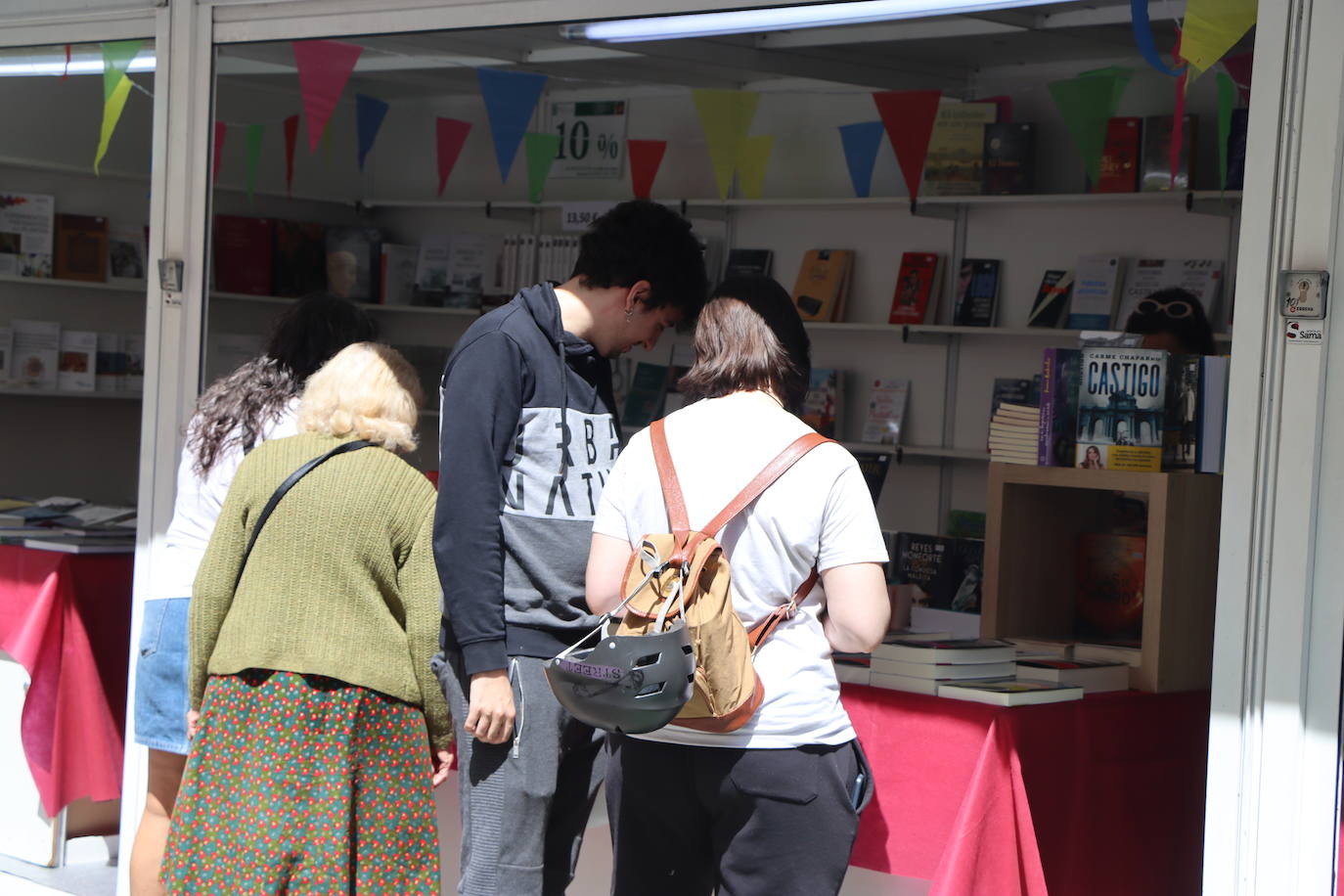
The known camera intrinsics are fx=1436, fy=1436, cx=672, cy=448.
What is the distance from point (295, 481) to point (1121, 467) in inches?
60.9

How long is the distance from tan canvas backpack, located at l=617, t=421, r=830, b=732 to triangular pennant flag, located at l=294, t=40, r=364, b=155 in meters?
2.07

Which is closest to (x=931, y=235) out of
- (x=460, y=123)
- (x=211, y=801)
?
(x=460, y=123)

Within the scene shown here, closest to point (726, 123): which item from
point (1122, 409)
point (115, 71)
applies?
point (115, 71)

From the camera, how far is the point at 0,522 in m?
3.94

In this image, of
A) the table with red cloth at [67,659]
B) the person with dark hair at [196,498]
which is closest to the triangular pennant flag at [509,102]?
the person with dark hair at [196,498]

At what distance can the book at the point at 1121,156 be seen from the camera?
17.1 ft

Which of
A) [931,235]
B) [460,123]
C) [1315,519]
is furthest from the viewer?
[460,123]

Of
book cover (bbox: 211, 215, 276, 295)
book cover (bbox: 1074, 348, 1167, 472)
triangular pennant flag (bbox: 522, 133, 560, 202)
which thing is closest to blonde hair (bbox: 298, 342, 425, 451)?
book cover (bbox: 1074, 348, 1167, 472)

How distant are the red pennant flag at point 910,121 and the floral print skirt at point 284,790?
3345 millimetres

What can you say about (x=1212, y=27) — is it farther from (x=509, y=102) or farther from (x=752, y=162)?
(x=752, y=162)

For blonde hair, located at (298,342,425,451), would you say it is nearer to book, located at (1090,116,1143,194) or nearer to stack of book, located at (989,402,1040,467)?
stack of book, located at (989,402,1040,467)

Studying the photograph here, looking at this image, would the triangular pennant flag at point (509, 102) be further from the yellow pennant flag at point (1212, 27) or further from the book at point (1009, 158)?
the yellow pennant flag at point (1212, 27)

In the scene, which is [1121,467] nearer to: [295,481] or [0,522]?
[295,481]

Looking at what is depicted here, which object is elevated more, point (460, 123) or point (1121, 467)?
point (460, 123)
